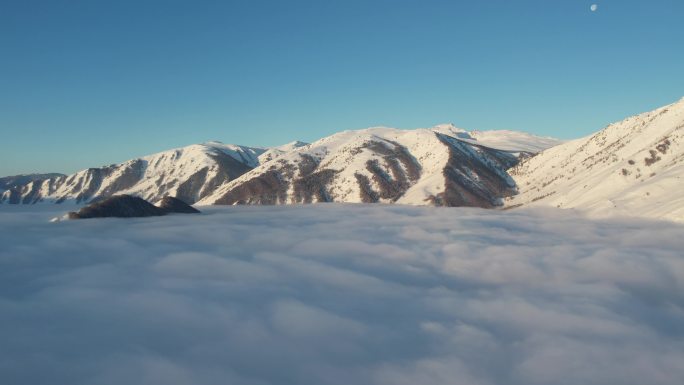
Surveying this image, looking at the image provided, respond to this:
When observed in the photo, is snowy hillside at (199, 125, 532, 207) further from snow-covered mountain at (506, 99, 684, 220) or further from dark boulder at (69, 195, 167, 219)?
dark boulder at (69, 195, 167, 219)

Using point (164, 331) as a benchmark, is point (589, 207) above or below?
above

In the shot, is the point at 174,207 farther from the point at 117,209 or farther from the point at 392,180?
the point at 392,180

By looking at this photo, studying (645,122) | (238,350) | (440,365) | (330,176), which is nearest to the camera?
(440,365)

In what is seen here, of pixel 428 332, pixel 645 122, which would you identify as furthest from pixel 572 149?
pixel 428 332

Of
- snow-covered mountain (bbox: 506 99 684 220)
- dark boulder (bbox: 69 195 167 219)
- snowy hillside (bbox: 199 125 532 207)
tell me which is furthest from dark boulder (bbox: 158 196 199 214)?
snow-covered mountain (bbox: 506 99 684 220)

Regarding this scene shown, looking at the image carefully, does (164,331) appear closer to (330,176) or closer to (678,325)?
(678,325)

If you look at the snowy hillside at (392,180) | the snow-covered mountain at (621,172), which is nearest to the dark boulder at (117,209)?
the snowy hillside at (392,180)

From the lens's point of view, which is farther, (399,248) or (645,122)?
Answer: (645,122)
